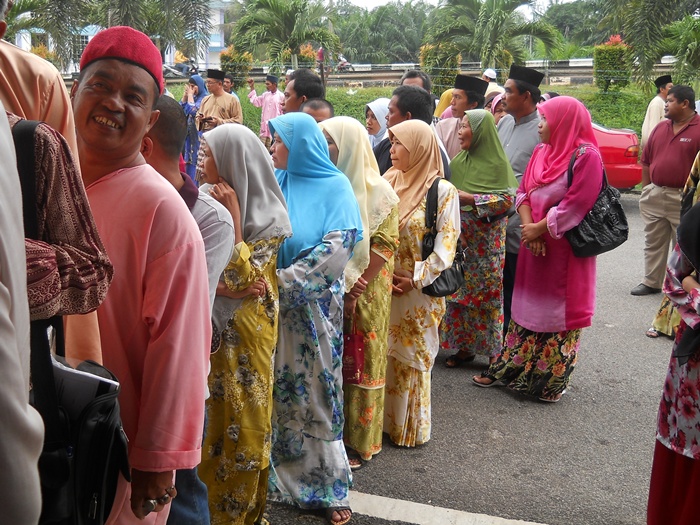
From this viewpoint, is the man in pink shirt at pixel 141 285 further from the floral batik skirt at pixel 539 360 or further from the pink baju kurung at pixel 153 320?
the floral batik skirt at pixel 539 360

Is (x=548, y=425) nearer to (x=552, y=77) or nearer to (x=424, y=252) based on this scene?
(x=424, y=252)

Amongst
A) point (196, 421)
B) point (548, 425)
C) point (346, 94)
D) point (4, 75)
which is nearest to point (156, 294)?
point (196, 421)

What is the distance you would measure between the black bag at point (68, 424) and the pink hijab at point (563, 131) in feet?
12.9

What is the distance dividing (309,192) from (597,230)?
2213 millimetres

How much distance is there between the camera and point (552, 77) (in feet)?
77.1

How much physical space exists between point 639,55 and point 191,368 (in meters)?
14.2

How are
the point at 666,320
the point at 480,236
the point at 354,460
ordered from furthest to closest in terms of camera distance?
the point at 666,320, the point at 480,236, the point at 354,460

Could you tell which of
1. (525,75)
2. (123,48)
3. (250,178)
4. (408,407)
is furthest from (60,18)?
(123,48)

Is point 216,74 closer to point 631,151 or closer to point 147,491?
point 631,151

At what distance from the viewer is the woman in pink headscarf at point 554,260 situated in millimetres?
4910

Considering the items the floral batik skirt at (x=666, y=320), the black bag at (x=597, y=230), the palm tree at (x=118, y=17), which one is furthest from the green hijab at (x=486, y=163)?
the palm tree at (x=118, y=17)

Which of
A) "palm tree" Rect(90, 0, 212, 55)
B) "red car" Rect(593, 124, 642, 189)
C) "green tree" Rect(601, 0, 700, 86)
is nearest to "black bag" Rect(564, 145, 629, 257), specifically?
"red car" Rect(593, 124, 642, 189)

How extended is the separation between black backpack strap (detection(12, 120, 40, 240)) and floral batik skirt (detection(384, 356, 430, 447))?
10.9ft

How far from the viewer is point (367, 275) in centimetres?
400
